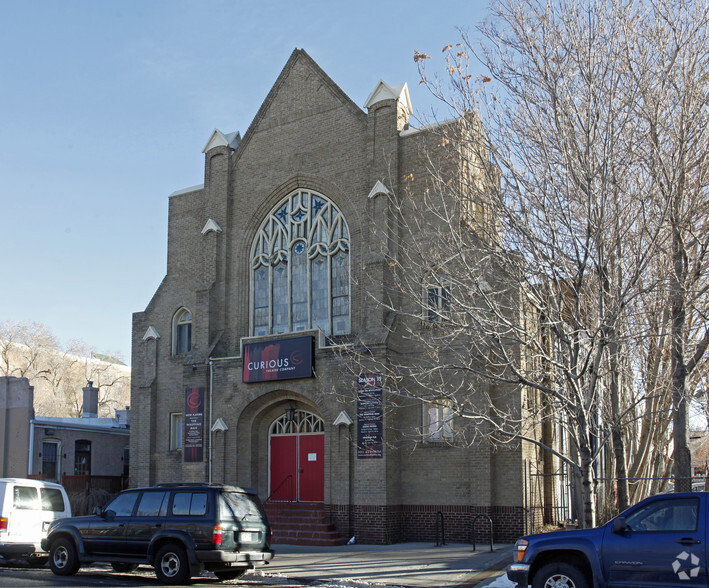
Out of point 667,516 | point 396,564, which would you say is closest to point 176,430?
point 396,564

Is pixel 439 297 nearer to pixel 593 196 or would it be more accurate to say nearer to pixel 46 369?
pixel 593 196

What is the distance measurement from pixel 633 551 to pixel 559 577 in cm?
112

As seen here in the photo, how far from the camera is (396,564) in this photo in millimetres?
15469

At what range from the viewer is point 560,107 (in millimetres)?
13172

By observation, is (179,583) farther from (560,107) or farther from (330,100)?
(330,100)

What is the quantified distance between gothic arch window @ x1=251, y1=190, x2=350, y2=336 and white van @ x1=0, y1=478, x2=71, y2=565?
29.2 ft

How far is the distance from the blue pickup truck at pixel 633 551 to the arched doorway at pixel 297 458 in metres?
12.0

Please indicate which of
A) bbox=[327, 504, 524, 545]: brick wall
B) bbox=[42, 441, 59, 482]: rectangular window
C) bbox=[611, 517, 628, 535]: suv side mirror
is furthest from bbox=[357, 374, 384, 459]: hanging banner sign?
bbox=[42, 441, 59, 482]: rectangular window

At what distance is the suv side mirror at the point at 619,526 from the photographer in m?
9.79

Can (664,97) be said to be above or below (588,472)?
above

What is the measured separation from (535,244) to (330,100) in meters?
12.2

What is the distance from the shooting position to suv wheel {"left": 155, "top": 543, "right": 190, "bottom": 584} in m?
13.0

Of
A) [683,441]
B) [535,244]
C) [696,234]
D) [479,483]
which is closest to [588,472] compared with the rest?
[683,441]

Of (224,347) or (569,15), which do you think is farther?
(224,347)
